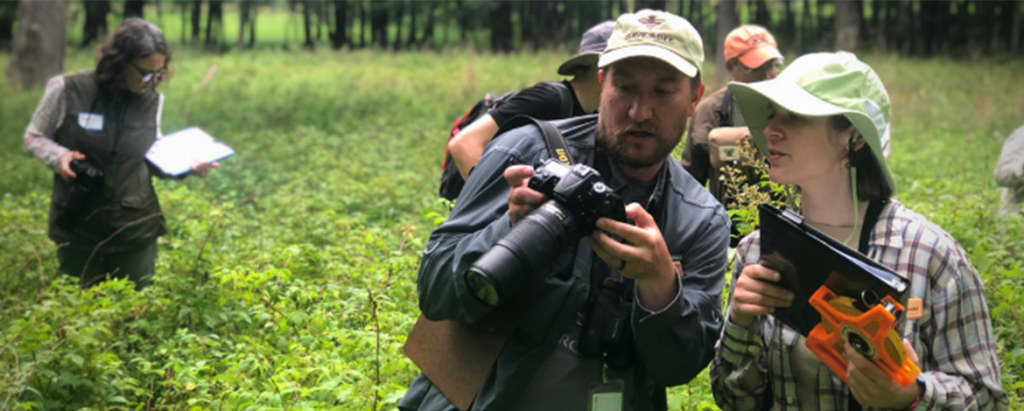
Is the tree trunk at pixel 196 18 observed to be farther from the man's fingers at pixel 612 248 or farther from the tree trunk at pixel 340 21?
the man's fingers at pixel 612 248

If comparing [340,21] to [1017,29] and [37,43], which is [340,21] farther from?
[1017,29]

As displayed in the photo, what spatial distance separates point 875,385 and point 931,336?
265 millimetres

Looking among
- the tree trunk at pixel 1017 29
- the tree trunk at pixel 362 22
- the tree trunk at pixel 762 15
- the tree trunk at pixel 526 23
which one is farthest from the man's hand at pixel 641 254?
the tree trunk at pixel 362 22

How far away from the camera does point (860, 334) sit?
181 centimetres

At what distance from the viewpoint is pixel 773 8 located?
29125 millimetres

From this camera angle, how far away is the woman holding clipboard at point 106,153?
17.3 feet

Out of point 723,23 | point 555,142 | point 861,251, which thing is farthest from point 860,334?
point 723,23

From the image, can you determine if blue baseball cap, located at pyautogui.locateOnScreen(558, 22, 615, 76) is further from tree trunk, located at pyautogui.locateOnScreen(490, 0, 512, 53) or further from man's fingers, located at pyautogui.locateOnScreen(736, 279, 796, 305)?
tree trunk, located at pyautogui.locateOnScreen(490, 0, 512, 53)

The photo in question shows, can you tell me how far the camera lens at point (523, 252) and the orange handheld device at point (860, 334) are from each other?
56 centimetres

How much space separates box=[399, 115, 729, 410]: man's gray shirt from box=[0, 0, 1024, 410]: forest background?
934 mm

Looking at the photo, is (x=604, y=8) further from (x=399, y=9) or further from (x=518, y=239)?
(x=518, y=239)

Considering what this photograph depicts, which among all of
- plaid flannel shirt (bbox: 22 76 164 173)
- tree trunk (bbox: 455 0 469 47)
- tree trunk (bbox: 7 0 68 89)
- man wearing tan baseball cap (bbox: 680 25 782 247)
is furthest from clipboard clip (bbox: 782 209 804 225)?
tree trunk (bbox: 455 0 469 47)

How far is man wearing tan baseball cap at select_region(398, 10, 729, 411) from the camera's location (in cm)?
197

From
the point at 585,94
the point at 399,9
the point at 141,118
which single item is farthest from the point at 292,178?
the point at 399,9
